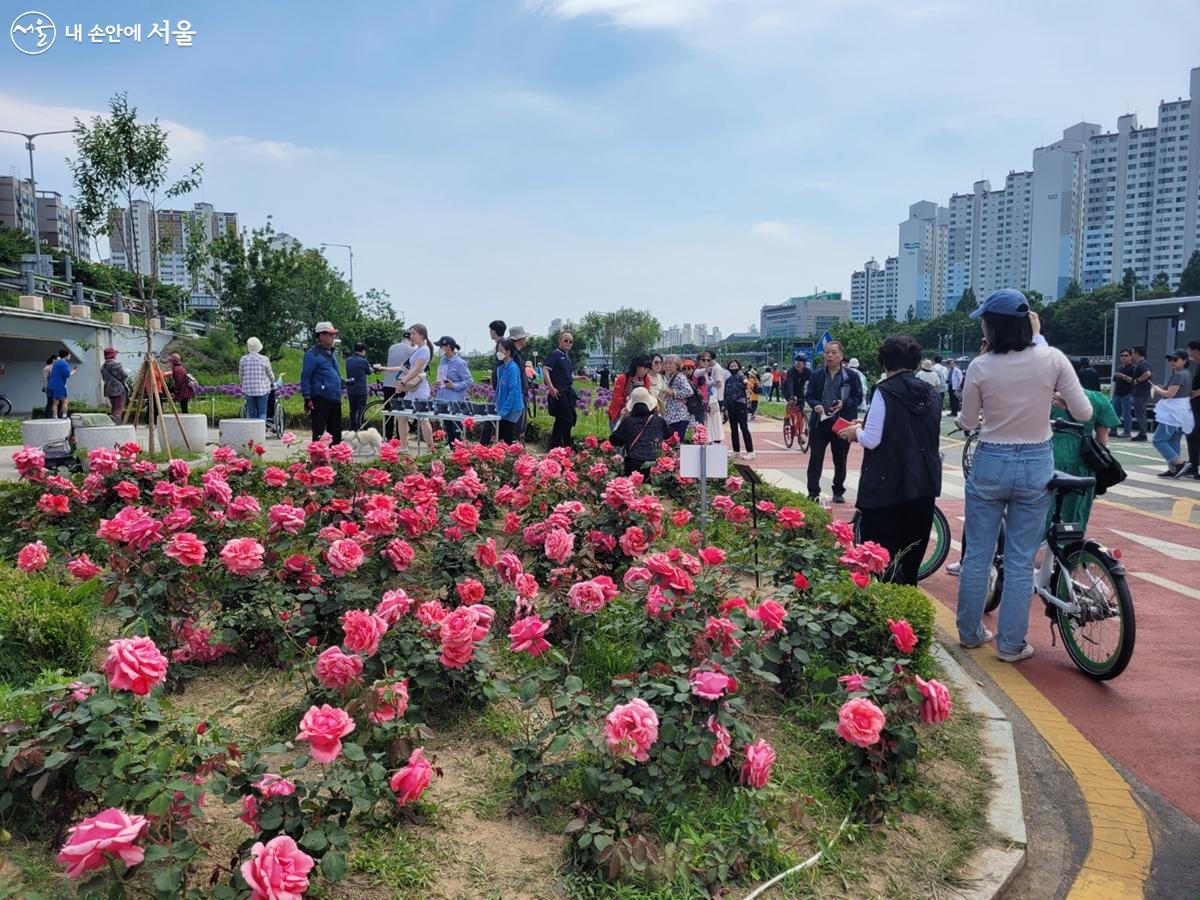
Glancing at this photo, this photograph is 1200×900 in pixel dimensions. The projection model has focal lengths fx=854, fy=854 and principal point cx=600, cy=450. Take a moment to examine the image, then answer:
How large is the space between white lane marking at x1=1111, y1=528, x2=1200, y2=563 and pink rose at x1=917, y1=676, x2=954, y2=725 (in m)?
5.41

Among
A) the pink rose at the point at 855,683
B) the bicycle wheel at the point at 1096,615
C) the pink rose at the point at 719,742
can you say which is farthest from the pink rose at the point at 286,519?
the bicycle wheel at the point at 1096,615

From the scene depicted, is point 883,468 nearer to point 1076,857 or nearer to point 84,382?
point 1076,857

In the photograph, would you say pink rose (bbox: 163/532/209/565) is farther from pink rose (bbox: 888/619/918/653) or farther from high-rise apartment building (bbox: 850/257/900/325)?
high-rise apartment building (bbox: 850/257/900/325)

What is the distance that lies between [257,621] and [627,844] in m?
2.20

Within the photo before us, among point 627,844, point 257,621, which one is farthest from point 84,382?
point 627,844

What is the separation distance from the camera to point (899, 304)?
16600 centimetres

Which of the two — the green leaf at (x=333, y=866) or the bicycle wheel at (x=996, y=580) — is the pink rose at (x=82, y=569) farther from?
the bicycle wheel at (x=996, y=580)

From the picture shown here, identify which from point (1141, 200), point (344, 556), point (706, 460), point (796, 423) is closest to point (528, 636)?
point (344, 556)

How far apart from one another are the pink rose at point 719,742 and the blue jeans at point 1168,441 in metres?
12.2

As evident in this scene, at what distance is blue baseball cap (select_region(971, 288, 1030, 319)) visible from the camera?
4355mm

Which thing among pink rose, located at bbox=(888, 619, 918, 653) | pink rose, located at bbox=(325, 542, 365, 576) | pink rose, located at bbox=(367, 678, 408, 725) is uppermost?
pink rose, located at bbox=(325, 542, 365, 576)

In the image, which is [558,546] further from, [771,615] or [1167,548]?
[1167,548]

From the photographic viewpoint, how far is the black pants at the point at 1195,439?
38.6 ft

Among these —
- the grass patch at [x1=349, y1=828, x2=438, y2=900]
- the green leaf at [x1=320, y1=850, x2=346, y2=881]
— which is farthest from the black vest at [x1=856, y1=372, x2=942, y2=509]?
the green leaf at [x1=320, y1=850, x2=346, y2=881]
